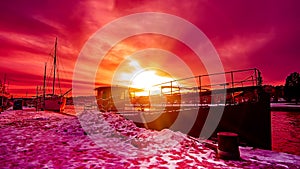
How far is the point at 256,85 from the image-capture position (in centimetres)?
981

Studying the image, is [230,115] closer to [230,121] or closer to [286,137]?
[230,121]

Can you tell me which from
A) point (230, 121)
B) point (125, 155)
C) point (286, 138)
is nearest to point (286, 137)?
point (286, 138)

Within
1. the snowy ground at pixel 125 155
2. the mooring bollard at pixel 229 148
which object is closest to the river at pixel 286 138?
the snowy ground at pixel 125 155

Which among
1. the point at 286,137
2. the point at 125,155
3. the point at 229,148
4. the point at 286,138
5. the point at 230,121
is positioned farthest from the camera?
the point at 286,137

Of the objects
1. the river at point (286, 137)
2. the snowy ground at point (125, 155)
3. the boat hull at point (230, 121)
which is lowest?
the river at point (286, 137)

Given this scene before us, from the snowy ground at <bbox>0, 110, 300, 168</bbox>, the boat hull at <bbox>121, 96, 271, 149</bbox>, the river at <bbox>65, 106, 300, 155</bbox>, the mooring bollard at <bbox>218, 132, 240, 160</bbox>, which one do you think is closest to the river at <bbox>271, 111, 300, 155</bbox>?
the river at <bbox>65, 106, 300, 155</bbox>

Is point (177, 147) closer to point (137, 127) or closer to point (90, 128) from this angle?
point (137, 127)

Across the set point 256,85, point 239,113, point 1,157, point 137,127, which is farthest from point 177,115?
point 1,157

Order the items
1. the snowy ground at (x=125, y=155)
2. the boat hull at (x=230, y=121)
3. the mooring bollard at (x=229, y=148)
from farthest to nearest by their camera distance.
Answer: the boat hull at (x=230, y=121) < the mooring bollard at (x=229, y=148) < the snowy ground at (x=125, y=155)

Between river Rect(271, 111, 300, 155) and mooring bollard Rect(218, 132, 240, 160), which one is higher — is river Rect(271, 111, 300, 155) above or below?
below

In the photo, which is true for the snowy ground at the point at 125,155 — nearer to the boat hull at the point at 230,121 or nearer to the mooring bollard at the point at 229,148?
the mooring bollard at the point at 229,148

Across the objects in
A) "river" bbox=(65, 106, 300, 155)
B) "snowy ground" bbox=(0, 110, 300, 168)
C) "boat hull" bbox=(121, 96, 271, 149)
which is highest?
"boat hull" bbox=(121, 96, 271, 149)

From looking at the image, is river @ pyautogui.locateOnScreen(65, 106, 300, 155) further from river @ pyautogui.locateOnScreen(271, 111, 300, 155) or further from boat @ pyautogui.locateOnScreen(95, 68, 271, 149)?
boat @ pyautogui.locateOnScreen(95, 68, 271, 149)

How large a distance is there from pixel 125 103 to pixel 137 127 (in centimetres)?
956
